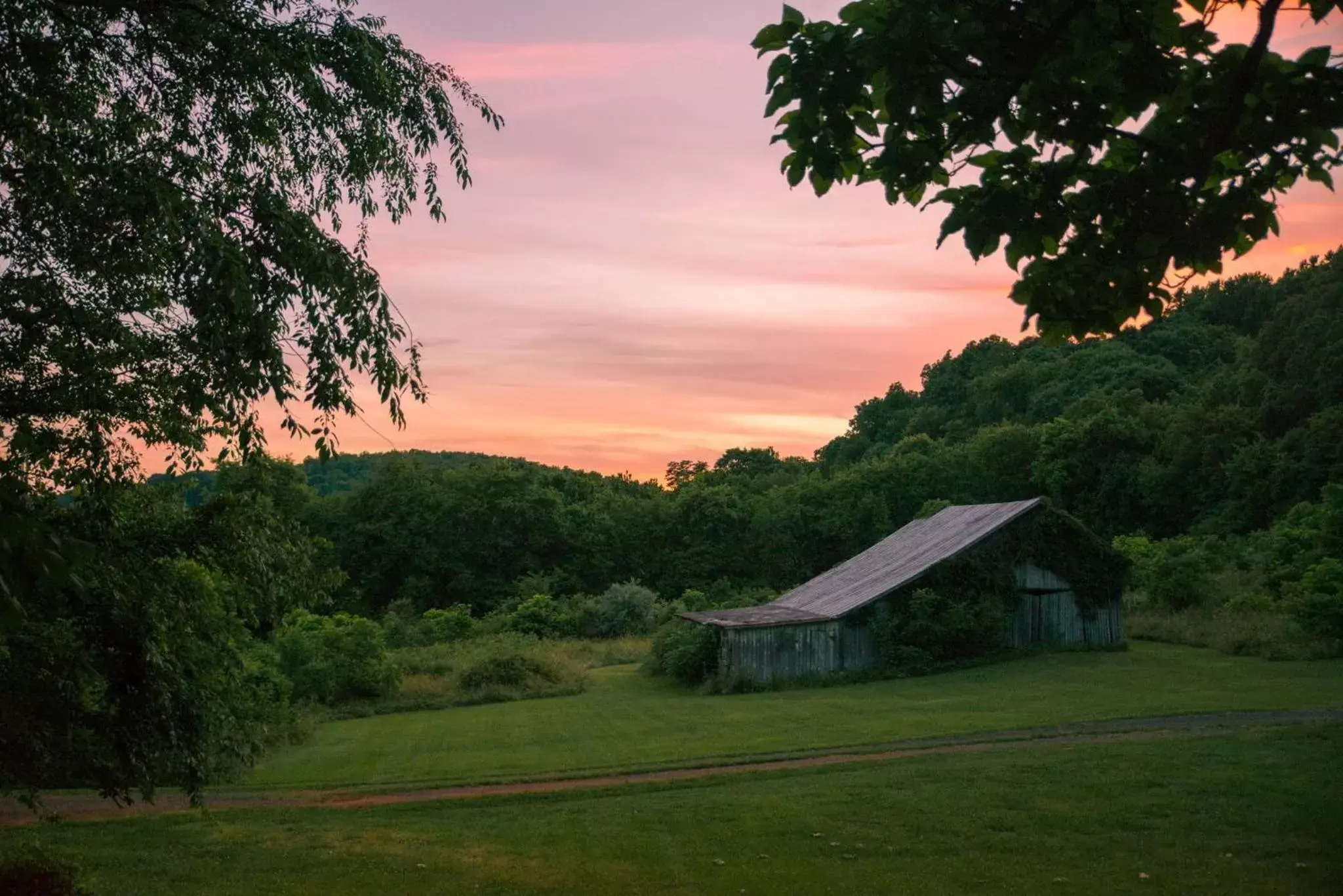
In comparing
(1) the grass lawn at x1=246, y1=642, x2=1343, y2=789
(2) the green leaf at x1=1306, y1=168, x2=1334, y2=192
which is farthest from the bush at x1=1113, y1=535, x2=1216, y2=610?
(2) the green leaf at x1=1306, y1=168, x2=1334, y2=192

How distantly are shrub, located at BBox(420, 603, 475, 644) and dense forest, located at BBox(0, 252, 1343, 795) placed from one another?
0.20 metres

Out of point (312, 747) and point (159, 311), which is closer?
point (159, 311)

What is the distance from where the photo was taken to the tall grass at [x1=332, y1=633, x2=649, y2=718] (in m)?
31.8

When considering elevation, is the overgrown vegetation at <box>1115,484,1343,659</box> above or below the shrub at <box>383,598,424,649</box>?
above

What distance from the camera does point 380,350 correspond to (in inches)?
343

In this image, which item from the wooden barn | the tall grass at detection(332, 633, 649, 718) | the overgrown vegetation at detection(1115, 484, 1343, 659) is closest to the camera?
the overgrown vegetation at detection(1115, 484, 1343, 659)

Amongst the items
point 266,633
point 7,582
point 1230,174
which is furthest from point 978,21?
point 266,633

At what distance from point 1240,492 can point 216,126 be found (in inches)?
2346

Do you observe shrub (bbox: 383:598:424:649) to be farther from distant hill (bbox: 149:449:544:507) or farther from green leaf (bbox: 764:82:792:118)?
green leaf (bbox: 764:82:792:118)

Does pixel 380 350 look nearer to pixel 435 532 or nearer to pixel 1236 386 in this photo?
pixel 435 532

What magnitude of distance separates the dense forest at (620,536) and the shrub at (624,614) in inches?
6.2

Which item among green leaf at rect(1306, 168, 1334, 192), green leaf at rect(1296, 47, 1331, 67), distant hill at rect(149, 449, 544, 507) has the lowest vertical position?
green leaf at rect(1306, 168, 1334, 192)

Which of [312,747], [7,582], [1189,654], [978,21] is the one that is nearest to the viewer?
[7,582]

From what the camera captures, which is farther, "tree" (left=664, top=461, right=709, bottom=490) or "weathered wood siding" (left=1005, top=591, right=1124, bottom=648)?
"tree" (left=664, top=461, right=709, bottom=490)
